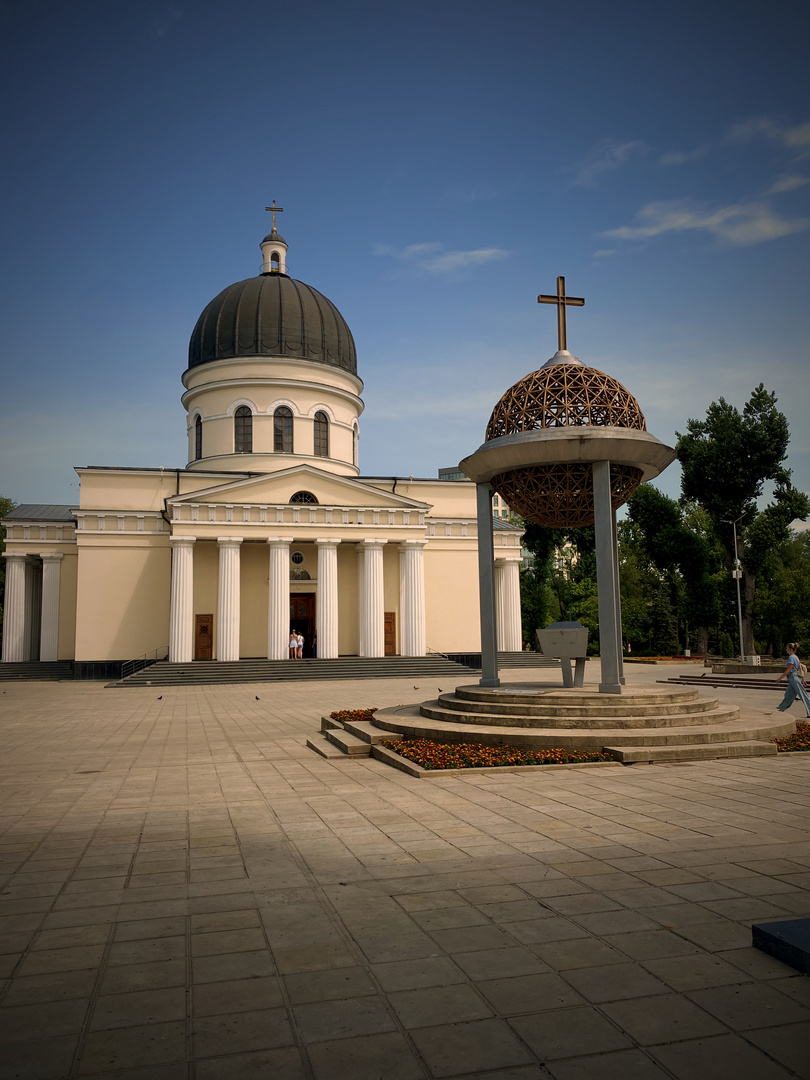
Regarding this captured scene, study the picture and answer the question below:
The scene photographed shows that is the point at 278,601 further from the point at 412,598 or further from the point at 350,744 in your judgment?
the point at 350,744

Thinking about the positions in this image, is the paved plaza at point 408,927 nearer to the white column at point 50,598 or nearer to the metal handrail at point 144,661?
the metal handrail at point 144,661

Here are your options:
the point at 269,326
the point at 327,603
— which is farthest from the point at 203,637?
the point at 269,326

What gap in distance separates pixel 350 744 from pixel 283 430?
32268 mm

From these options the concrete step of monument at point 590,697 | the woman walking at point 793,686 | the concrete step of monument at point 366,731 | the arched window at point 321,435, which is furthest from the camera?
the arched window at point 321,435

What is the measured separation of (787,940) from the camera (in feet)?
14.3

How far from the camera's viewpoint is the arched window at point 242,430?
42.6 m

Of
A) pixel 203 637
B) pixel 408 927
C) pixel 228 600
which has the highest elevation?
pixel 228 600

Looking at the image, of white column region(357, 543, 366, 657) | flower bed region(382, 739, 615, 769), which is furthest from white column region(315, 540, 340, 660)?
flower bed region(382, 739, 615, 769)

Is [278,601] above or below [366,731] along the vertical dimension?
above

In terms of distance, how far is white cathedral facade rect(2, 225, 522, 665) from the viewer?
37.1 metres

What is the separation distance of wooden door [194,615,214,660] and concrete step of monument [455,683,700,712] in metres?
26.2

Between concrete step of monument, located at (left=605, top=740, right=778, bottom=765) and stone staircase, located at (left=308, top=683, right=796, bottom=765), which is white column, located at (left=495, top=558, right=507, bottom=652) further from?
concrete step of monument, located at (left=605, top=740, right=778, bottom=765)

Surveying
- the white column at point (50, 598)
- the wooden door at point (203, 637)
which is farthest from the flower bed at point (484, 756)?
the white column at point (50, 598)

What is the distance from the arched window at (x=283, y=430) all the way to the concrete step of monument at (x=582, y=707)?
31199 mm
